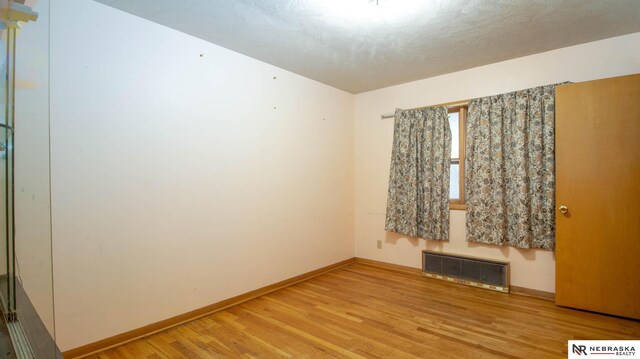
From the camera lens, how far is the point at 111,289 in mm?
2150

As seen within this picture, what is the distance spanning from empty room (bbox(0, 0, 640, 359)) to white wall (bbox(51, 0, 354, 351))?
0.01 meters

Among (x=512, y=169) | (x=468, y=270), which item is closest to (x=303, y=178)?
(x=468, y=270)

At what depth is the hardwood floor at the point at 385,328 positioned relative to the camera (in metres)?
2.07

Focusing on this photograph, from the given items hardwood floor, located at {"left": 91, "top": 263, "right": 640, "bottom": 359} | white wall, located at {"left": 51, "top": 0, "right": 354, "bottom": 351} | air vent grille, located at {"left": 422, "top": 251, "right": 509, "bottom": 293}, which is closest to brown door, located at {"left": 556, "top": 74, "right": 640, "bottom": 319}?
hardwood floor, located at {"left": 91, "top": 263, "right": 640, "bottom": 359}

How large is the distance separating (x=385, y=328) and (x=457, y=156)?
2.22 m

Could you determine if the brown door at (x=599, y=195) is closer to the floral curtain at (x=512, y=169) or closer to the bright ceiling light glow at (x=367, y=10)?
the floral curtain at (x=512, y=169)

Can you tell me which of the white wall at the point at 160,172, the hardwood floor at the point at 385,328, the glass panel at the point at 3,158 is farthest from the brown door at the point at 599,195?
the glass panel at the point at 3,158

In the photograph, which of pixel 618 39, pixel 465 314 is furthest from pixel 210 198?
pixel 618 39

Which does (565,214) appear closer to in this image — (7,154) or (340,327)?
(340,327)

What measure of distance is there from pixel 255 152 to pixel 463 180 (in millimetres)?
2458

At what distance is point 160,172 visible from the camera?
241cm

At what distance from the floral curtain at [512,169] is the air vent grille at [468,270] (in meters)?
0.27

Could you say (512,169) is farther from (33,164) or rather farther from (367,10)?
(33,164)

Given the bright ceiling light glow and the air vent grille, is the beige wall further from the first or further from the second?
the bright ceiling light glow
